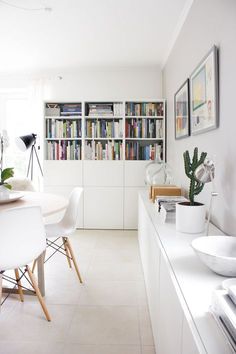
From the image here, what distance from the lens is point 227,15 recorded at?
1636 mm

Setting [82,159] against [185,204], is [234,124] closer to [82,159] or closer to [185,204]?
[185,204]

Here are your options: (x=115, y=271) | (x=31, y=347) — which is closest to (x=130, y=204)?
(x=115, y=271)

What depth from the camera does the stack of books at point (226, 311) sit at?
720mm

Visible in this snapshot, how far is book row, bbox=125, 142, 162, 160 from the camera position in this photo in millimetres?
4410

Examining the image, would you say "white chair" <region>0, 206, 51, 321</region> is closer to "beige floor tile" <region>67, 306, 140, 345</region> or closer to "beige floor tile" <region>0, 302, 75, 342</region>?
"beige floor tile" <region>0, 302, 75, 342</region>

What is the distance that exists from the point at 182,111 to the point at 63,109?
2.21m

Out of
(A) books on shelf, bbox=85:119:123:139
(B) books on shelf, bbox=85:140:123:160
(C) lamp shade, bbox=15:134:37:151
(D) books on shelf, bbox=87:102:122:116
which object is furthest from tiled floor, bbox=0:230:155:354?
(D) books on shelf, bbox=87:102:122:116

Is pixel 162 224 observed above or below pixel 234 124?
below

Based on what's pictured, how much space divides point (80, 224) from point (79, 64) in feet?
7.97

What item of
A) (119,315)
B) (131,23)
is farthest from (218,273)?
(131,23)

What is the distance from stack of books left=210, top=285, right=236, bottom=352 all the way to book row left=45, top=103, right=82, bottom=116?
3941mm

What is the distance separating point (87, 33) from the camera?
3.30m

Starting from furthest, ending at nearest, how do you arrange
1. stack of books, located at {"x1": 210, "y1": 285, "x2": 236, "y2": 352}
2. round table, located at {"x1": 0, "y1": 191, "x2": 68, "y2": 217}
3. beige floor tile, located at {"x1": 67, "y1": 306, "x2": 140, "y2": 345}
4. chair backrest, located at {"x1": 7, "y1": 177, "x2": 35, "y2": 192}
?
chair backrest, located at {"x1": 7, "y1": 177, "x2": 35, "y2": 192} → round table, located at {"x1": 0, "y1": 191, "x2": 68, "y2": 217} → beige floor tile, located at {"x1": 67, "y1": 306, "x2": 140, "y2": 345} → stack of books, located at {"x1": 210, "y1": 285, "x2": 236, "y2": 352}

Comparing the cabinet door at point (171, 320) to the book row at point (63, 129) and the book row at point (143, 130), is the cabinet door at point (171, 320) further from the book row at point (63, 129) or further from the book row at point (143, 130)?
the book row at point (63, 129)
